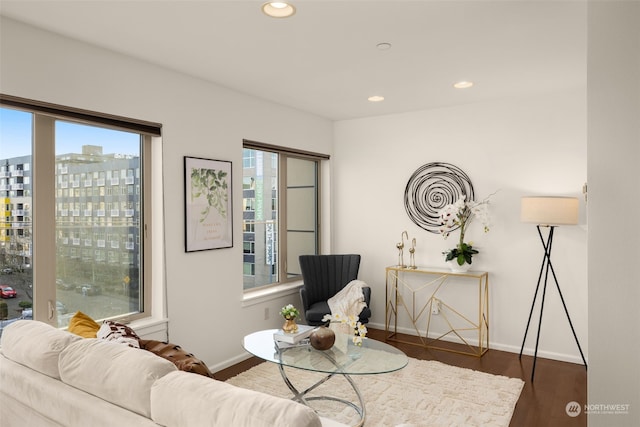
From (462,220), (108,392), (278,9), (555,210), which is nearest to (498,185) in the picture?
(462,220)

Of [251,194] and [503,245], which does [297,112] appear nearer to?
[251,194]

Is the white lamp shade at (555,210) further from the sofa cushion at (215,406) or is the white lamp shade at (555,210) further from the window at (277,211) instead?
the sofa cushion at (215,406)

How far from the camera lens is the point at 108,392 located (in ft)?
5.29

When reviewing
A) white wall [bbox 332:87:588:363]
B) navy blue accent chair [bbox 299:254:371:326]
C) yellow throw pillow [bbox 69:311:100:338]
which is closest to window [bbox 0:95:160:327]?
yellow throw pillow [bbox 69:311:100:338]

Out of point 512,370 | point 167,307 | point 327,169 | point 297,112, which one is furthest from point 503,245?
point 167,307

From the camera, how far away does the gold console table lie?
175 inches

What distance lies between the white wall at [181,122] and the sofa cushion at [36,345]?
1295mm

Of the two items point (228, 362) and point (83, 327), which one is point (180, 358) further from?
point (228, 362)

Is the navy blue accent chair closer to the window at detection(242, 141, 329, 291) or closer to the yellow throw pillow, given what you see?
the window at detection(242, 141, 329, 291)

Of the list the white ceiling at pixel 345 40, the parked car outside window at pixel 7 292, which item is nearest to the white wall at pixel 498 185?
the white ceiling at pixel 345 40

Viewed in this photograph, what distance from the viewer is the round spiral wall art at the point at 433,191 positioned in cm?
464

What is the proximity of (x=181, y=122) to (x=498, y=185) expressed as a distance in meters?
3.14

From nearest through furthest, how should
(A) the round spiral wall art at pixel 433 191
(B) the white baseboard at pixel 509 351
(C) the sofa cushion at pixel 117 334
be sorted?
1. (C) the sofa cushion at pixel 117 334
2. (B) the white baseboard at pixel 509 351
3. (A) the round spiral wall art at pixel 433 191

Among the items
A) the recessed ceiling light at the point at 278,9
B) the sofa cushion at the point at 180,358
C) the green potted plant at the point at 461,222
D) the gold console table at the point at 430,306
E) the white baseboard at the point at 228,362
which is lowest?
the white baseboard at the point at 228,362
